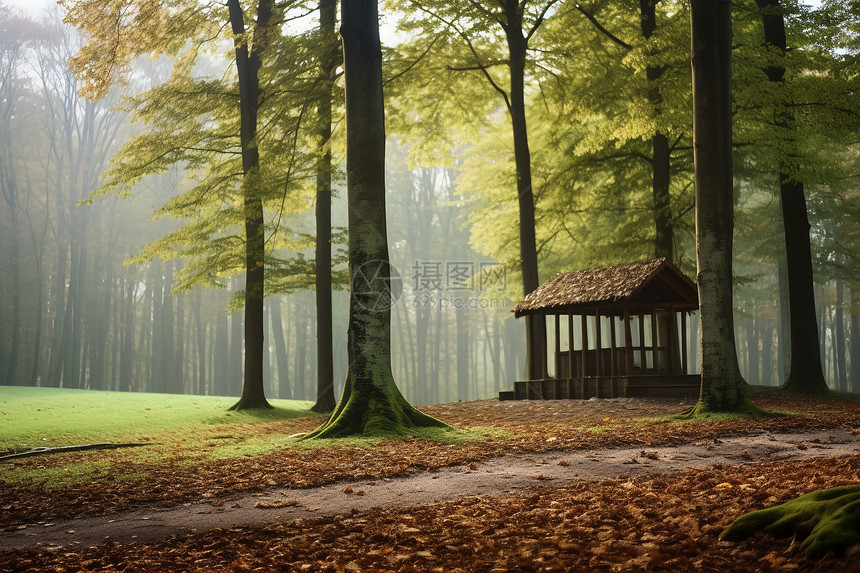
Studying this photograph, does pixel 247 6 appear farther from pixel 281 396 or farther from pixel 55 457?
pixel 281 396

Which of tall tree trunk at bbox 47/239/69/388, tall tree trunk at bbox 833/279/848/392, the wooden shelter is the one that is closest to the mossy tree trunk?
the wooden shelter

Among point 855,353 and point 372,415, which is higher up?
point 855,353

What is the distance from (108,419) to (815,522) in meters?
14.6

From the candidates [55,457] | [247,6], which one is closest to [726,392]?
[55,457]

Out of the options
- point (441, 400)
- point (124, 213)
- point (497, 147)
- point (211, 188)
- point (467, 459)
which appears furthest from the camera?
point (441, 400)

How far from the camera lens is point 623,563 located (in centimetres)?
375

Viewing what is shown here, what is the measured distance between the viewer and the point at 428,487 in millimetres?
6527

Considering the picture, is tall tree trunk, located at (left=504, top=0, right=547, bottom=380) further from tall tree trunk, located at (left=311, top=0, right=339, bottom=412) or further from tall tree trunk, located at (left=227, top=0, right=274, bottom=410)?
tall tree trunk, located at (left=227, top=0, right=274, bottom=410)

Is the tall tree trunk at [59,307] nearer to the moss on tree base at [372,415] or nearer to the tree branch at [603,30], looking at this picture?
the tree branch at [603,30]

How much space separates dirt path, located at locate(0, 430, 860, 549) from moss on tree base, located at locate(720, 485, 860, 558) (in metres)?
2.48

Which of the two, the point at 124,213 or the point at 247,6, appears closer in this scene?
the point at 247,6

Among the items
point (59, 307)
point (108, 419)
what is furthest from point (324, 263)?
point (59, 307)

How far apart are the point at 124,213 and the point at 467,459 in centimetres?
3780

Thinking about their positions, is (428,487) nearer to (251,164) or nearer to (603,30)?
(251,164)
